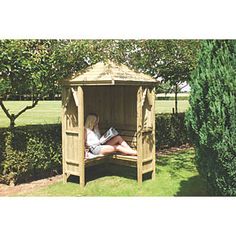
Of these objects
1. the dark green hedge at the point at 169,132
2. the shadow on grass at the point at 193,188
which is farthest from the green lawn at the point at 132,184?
the dark green hedge at the point at 169,132

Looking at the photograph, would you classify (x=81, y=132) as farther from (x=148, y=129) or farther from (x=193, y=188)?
(x=193, y=188)

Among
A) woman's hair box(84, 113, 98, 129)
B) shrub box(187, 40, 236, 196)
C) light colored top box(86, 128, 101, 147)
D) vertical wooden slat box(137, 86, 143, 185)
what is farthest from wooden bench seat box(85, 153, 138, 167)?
shrub box(187, 40, 236, 196)

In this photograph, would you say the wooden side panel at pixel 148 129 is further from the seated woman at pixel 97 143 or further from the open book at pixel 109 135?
the open book at pixel 109 135

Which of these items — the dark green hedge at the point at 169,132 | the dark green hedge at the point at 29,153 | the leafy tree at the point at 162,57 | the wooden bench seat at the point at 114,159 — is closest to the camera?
the dark green hedge at the point at 29,153

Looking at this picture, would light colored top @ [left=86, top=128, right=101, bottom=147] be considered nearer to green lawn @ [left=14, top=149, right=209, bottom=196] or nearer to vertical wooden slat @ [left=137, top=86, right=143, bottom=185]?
green lawn @ [left=14, top=149, right=209, bottom=196]

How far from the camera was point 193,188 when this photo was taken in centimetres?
684

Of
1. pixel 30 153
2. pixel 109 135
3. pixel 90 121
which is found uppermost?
pixel 90 121

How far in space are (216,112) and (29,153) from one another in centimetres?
357

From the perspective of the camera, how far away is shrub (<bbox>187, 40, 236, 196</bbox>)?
5.31m

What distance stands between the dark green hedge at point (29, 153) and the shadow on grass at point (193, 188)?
2.42 meters

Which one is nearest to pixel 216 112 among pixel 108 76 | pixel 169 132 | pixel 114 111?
pixel 108 76

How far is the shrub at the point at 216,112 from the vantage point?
5.31m

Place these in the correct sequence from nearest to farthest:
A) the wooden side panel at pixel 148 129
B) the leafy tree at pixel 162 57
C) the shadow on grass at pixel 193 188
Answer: the shadow on grass at pixel 193 188 → the wooden side panel at pixel 148 129 → the leafy tree at pixel 162 57
